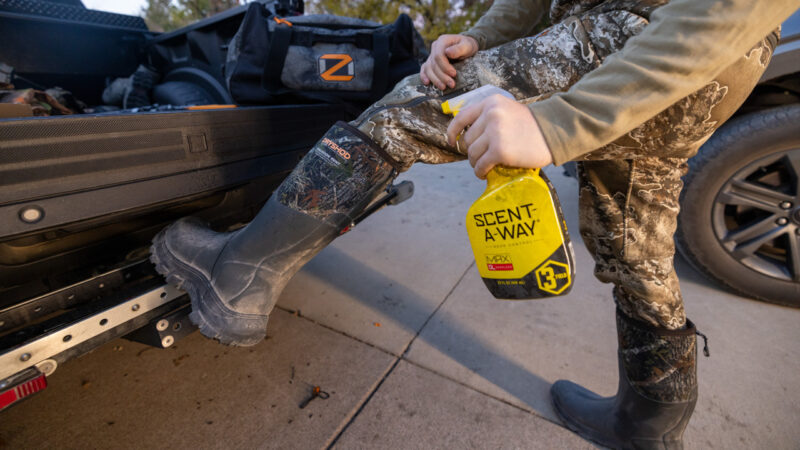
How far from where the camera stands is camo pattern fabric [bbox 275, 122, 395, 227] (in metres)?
1.11

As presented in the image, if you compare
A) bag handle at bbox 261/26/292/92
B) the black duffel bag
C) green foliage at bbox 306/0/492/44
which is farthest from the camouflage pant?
green foliage at bbox 306/0/492/44

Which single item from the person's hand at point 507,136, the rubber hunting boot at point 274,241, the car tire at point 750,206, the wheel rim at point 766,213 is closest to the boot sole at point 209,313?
the rubber hunting boot at point 274,241

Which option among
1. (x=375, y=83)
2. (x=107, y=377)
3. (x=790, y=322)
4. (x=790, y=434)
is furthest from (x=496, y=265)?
(x=790, y=322)

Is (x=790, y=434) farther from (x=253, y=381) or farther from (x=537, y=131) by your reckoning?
(x=253, y=381)

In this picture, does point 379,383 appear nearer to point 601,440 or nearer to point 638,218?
point 601,440

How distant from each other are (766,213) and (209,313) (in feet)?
8.74

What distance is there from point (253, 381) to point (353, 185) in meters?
1.00

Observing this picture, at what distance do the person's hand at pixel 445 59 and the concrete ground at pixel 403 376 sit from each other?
3.89 ft

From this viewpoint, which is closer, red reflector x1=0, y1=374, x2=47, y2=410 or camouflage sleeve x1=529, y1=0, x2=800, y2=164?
camouflage sleeve x1=529, y1=0, x2=800, y2=164

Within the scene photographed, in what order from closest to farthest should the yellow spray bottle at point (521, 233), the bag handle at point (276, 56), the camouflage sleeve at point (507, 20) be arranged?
1. the yellow spray bottle at point (521, 233)
2. the camouflage sleeve at point (507, 20)
3. the bag handle at point (276, 56)

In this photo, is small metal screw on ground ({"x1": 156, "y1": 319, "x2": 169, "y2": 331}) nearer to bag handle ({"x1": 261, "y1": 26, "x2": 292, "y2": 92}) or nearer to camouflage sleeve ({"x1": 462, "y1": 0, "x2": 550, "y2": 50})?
bag handle ({"x1": 261, "y1": 26, "x2": 292, "y2": 92})

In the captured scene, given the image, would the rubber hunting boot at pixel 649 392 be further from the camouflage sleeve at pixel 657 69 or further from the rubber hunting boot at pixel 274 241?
the rubber hunting boot at pixel 274 241

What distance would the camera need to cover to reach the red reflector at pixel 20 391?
940 millimetres

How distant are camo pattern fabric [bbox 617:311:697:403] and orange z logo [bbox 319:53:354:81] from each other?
1.55 metres
